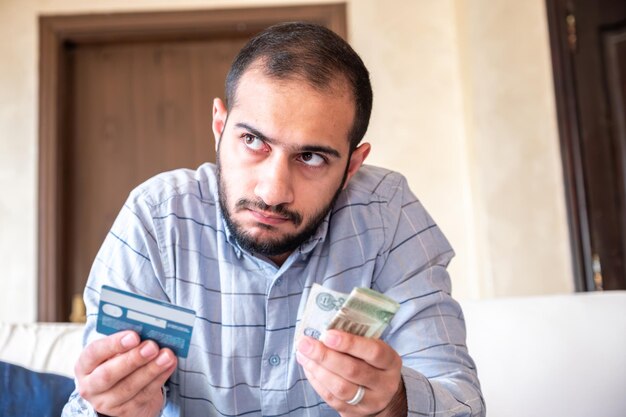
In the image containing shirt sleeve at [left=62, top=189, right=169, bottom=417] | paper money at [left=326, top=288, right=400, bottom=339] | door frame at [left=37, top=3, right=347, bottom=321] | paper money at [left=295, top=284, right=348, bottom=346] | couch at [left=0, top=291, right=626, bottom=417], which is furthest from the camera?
door frame at [left=37, top=3, right=347, bottom=321]

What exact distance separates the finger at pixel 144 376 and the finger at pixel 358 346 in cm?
23

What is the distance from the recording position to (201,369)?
4.44ft

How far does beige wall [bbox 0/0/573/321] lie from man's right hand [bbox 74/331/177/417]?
2493mm

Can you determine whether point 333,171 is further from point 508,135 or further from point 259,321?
point 508,135

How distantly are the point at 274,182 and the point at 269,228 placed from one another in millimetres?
94

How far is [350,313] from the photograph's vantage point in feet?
3.29

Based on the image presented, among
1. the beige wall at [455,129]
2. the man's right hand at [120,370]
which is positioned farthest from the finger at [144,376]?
the beige wall at [455,129]

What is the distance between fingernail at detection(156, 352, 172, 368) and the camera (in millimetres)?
1045

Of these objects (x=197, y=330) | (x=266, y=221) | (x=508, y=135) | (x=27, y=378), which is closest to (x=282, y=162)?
(x=266, y=221)

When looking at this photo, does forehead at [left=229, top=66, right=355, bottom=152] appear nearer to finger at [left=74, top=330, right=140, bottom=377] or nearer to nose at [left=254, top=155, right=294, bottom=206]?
nose at [left=254, top=155, right=294, bottom=206]

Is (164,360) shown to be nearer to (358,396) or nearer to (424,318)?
(358,396)

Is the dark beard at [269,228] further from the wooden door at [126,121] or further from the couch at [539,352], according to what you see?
the wooden door at [126,121]

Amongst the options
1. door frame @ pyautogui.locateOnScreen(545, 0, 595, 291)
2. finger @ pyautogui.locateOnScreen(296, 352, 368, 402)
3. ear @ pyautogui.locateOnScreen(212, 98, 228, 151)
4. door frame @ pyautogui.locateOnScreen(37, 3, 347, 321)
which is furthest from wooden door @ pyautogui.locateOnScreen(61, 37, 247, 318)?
finger @ pyautogui.locateOnScreen(296, 352, 368, 402)

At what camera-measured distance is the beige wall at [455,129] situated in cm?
330
